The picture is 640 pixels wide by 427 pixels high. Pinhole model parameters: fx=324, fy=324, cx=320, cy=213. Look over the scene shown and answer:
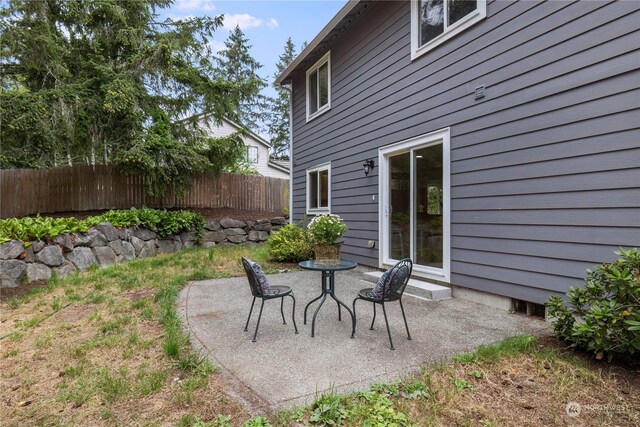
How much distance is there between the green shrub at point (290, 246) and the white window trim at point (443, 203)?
6.17 feet

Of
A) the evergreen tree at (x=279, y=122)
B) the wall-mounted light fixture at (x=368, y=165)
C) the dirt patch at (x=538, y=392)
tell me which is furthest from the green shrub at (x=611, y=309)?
the evergreen tree at (x=279, y=122)

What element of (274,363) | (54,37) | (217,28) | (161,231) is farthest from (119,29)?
(274,363)

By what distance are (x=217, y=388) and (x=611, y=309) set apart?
9.08ft

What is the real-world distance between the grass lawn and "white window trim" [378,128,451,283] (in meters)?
1.86

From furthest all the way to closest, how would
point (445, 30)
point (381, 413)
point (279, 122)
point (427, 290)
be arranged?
1. point (279, 122)
2. point (445, 30)
3. point (427, 290)
4. point (381, 413)

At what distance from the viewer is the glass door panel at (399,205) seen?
526 centimetres

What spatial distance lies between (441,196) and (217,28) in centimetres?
1040

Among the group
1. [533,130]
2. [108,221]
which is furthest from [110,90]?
[533,130]

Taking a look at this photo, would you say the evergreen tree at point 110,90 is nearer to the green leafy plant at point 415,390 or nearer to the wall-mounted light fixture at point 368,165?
the wall-mounted light fixture at point 368,165

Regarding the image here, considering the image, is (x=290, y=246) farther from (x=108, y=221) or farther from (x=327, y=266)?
(x=108, y=221)

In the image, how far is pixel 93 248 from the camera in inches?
257

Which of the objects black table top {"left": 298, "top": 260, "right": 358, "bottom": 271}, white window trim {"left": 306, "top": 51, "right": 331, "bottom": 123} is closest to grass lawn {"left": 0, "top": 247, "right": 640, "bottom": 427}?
black table top {"left": 298, "top": 260, "right": 358, "bottom": 271}

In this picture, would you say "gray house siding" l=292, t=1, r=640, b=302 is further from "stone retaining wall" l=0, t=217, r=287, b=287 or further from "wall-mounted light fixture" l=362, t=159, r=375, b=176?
"stone retaining wall" l=0, t=217, r=287, b=287

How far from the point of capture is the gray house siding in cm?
286
